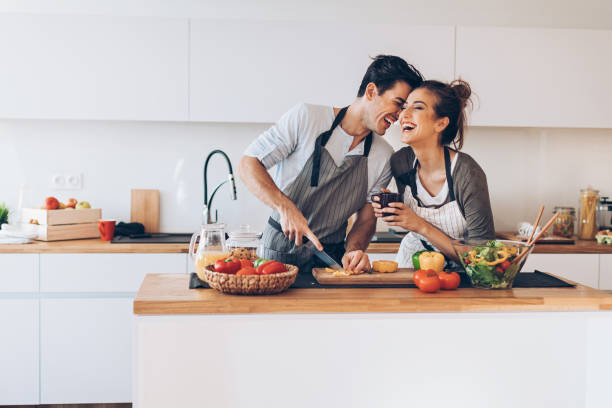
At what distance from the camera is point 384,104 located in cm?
232

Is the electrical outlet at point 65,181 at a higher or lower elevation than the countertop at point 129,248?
higher

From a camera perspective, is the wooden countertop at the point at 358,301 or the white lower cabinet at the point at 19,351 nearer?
the wooden countertop at the point at 358,301

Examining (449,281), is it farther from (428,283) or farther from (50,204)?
(50,204)

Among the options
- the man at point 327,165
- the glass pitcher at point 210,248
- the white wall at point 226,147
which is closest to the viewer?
the glass pitcher at point 210,248

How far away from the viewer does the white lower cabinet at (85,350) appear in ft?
9.99

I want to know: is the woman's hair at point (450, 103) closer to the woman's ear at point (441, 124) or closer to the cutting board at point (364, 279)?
the woman's ear at point (441, 124)

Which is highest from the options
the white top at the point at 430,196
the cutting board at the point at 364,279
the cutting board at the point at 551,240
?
the white top at the point at 430,196

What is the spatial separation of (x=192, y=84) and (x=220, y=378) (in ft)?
6.50

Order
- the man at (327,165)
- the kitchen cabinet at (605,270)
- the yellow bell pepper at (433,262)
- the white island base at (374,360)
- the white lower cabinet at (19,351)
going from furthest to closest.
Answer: the kitchen cabinet at (605,270) → the white lower cabinet at (19,351) → the man at (327,165) → the yellow bell pepper at (433,262) → the white island base at (374,360)

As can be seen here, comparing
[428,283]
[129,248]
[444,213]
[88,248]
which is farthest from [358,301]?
[88,248]

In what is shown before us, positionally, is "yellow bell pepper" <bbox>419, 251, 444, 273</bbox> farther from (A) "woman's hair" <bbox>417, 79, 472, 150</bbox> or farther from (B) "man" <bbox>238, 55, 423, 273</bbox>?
(A) "woman's hair" <bbox>417, 79, 472, 150</bbox>

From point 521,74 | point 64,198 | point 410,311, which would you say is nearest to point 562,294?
point 410,311

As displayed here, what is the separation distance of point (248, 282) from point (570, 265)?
2251 millimetres

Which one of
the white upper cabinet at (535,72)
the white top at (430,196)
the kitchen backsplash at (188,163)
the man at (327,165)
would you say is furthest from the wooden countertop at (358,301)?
the kitchen backsplash at (188,163)
